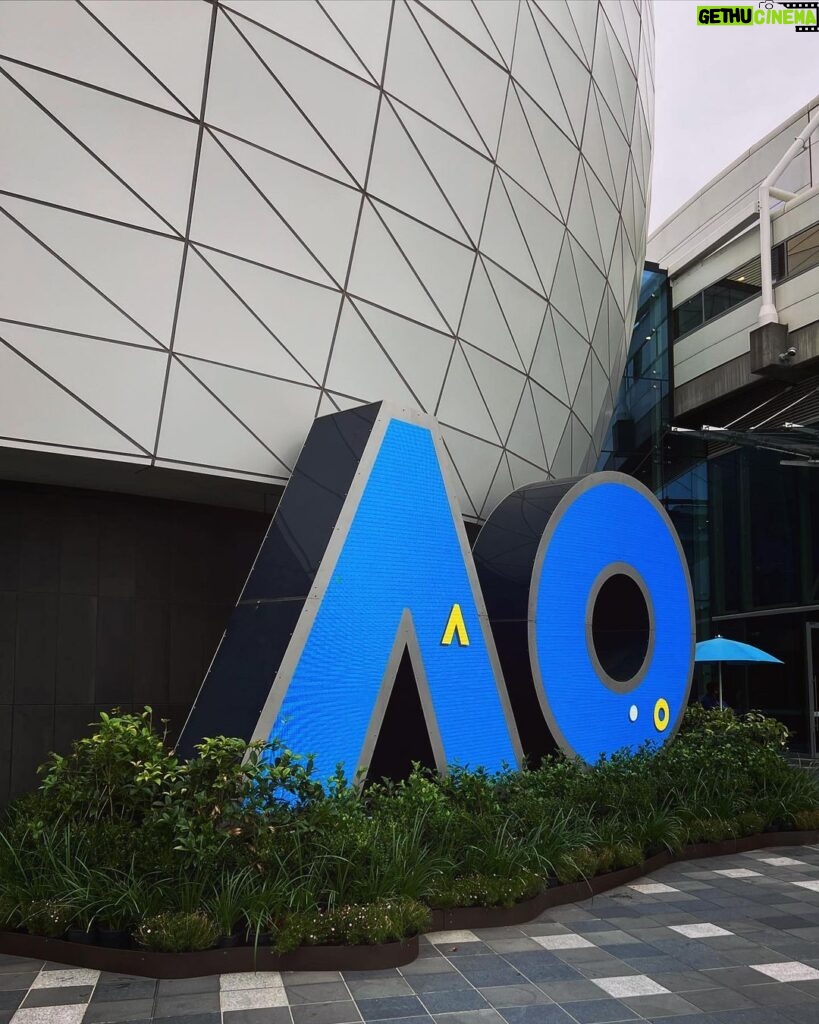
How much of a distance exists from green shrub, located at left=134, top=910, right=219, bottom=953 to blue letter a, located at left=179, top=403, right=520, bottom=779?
3.25 meters

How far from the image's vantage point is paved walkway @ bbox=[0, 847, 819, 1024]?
7.10 m

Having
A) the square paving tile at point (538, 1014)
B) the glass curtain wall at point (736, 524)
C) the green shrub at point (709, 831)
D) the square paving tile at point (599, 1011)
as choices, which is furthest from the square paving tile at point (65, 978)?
the glass curtain wall at point (736, 524)

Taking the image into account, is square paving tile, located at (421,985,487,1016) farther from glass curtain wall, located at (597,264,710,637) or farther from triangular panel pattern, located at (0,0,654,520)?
glass curtain wall, located at (597,264,710,637)

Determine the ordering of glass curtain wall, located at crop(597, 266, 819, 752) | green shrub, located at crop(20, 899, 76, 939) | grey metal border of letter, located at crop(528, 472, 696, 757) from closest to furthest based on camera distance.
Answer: green shrub, located at crop(20, 899, 76, 939) → grey metal border of letter, located at crop(528, 472, 696, 757) → glass curtain wall, located at crop(597, 266, 819, 752)

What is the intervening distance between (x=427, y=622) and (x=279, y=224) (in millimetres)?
6718

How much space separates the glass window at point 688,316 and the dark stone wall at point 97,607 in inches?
951

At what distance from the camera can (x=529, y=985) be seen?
25.6 ft

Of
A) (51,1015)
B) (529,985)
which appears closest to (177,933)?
(51,1015)

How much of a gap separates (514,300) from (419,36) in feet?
17.2

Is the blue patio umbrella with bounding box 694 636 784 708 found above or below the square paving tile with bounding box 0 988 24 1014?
above

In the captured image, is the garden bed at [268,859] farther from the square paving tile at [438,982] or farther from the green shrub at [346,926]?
the square paving tile at [438,982]

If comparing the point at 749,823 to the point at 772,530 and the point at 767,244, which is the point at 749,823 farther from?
the point at 767,244

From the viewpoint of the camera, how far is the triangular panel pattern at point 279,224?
41.7ft

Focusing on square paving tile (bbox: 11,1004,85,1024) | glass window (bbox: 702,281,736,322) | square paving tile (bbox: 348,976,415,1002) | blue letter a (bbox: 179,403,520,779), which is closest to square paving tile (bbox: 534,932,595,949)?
square paving tile (bbox: 348,976,415,1002)
